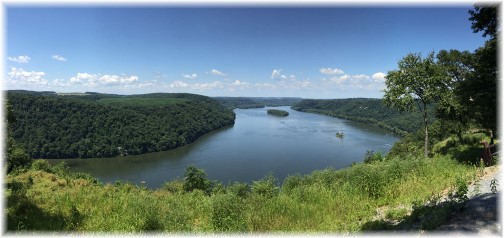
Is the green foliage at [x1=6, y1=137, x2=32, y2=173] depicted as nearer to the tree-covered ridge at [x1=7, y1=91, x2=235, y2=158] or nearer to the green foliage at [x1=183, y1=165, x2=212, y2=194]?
the green foliage at [x1=183, y1=165, x2=212, y2=194]

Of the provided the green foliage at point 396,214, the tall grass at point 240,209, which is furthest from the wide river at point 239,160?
the green foliage at point 396,214

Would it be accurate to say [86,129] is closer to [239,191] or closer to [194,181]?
[194,181]

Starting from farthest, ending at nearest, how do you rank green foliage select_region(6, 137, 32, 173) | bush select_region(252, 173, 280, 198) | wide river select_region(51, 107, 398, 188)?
wide river select_region(51, 107, 398, 188)
green foliage select_region(6, 137, 32, 173)
bush select_region(252, 173, 280, 198)

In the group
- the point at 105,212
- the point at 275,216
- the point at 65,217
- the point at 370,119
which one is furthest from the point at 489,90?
the point at 370,119

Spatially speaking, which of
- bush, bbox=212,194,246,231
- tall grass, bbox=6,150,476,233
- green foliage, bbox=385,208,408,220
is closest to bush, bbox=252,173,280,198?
tall grass, bbox=6,150,476,233

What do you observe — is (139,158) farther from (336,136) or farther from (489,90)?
(489,90)

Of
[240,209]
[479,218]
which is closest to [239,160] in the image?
[240,209]

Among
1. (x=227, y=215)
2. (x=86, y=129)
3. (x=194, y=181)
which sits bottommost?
(x=194, y=181)

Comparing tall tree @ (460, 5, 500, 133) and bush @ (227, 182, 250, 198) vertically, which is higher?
tall tree @ (460, 5, 500, 133)
